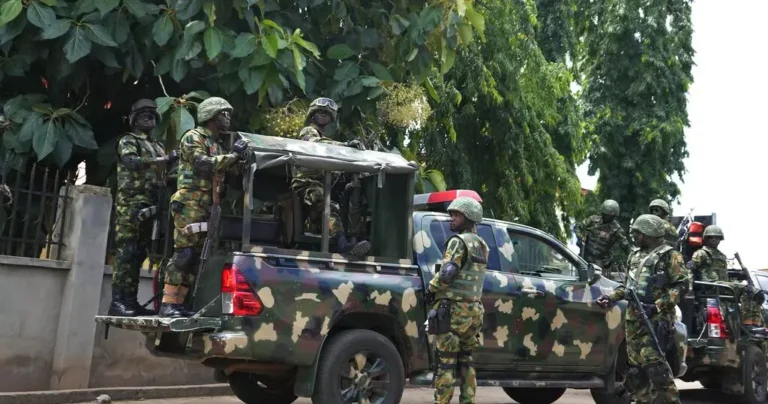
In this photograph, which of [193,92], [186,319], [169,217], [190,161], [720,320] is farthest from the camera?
[720,320]

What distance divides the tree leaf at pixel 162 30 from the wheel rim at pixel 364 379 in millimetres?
3358

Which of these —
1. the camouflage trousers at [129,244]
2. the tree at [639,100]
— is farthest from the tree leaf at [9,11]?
the tree at [639,100]

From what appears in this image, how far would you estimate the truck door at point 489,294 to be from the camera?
23.7 feet

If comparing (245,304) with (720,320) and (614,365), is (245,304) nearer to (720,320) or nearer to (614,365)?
(614,365)

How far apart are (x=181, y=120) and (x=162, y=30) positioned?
2.90ft

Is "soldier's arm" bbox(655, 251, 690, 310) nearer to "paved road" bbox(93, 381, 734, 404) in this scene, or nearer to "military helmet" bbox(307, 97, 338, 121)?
"paved road" bbox(93, 381, 734, 404)

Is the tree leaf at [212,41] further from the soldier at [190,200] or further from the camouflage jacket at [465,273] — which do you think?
the camouflage jacket at [465,273]

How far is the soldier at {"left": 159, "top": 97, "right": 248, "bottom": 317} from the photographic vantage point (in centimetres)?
638

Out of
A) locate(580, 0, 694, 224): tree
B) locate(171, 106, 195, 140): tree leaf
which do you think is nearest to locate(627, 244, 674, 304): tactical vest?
locate(171, 106, 195, 140): tree leaf

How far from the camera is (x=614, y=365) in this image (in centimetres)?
819

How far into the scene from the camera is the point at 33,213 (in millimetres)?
8180

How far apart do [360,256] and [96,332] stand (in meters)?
3.04

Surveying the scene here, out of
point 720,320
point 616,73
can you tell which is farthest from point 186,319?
point 616,73

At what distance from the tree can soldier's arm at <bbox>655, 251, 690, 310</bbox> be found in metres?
14.1
